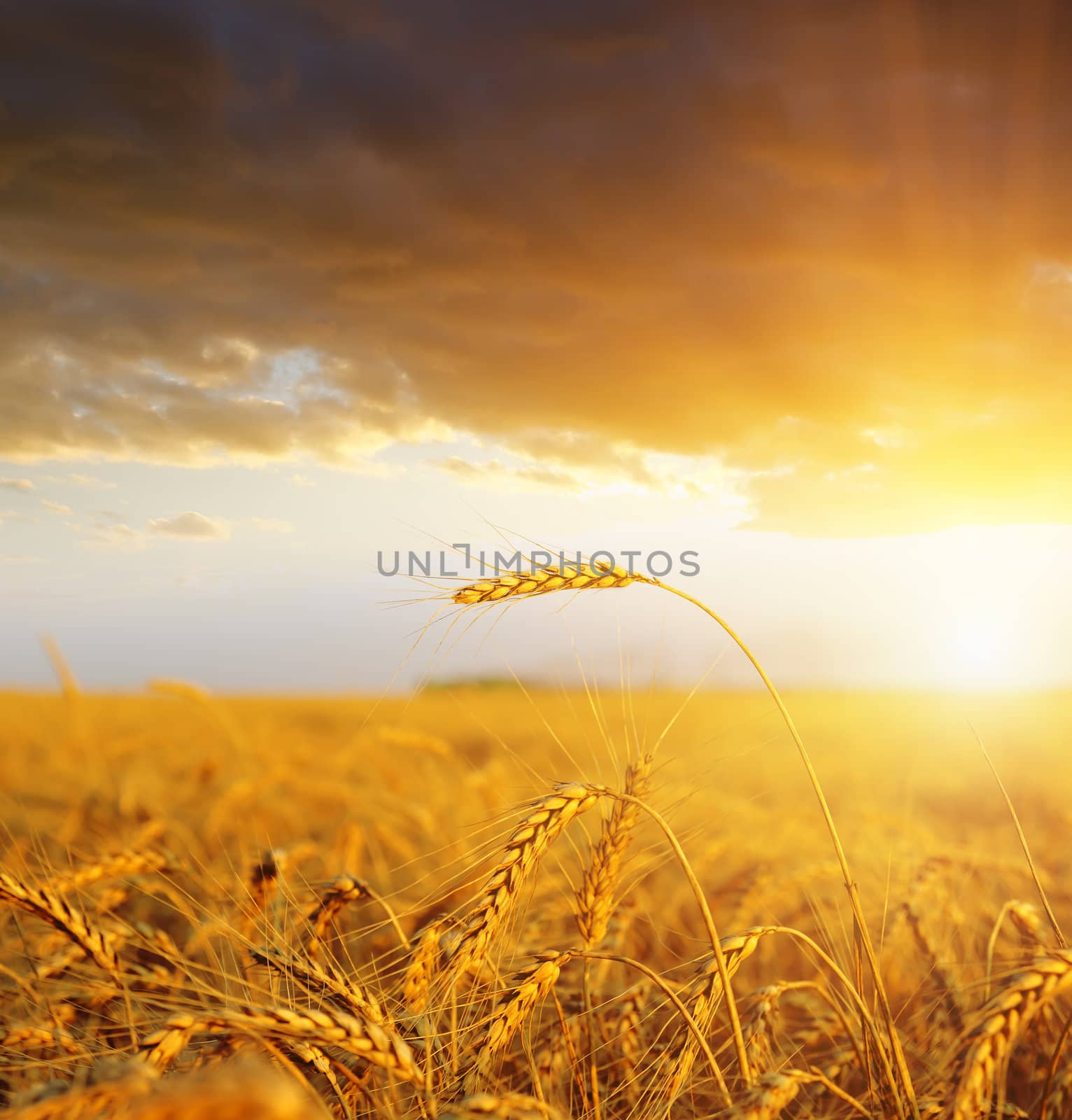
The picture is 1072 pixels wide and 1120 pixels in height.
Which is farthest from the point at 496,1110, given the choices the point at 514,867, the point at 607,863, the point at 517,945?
the point at 517,945

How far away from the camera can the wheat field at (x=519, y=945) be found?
4.37 ft

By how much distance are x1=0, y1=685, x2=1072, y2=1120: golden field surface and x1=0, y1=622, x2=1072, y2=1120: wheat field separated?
12 mm

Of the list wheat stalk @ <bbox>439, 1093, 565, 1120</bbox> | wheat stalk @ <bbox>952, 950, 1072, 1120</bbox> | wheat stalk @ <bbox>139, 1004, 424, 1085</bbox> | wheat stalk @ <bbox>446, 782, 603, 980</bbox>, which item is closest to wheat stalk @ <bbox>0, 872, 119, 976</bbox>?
wheat stalk @ <bbox>139, 1004, 424, 1085</bbox>

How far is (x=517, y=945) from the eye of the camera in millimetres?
2166

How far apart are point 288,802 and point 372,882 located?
2157 mm

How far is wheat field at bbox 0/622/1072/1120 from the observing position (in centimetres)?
133

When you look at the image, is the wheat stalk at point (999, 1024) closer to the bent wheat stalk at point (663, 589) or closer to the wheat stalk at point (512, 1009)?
the bent wheat stalk at point (663, 589)

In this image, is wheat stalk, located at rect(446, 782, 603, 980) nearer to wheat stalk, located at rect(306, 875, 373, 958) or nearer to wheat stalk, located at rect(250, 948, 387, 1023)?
wheat stalk, located at rect(250, 948, 387, 1023)

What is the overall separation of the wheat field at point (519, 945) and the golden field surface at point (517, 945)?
12 millimetres

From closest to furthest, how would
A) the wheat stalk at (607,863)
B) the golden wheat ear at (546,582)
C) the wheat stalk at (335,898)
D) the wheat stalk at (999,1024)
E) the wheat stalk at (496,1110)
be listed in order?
1. the wheat stalk at (496,1110)
2. the wheat stalk at (999,1024)
3. the golden wheat ear at (546,582)
4. the wheat stalk at (607,863)
5. the wheat stalk at (335,898)

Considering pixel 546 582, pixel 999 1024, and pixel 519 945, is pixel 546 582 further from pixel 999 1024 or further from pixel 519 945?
pixel 519 945

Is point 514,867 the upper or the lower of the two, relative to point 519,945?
upper

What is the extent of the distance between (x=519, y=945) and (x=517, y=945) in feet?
1.05

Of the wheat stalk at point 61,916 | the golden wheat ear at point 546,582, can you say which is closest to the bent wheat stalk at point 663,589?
the golden wheat ear at point 546,582
